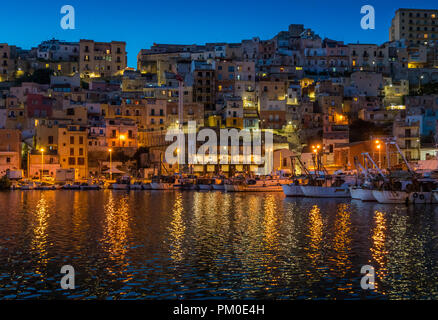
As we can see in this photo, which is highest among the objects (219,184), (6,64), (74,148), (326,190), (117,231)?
(6,64)

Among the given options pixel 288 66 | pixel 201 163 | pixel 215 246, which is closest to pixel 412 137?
pixel 201 163

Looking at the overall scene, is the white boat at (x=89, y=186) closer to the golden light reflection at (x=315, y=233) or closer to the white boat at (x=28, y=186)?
the white boat at (x=28, y=186)

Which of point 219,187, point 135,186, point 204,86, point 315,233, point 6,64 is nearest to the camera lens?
point 315,233

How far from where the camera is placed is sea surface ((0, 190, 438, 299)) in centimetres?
1700

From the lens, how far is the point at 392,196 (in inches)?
1908

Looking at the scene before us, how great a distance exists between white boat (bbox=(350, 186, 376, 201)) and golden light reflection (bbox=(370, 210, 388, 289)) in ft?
51.5

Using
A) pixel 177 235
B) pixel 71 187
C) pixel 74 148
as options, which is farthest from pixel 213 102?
pixel 177 235

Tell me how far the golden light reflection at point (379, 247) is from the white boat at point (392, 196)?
42.0 feet

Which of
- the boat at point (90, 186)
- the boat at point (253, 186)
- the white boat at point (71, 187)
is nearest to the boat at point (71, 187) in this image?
the white boat at point (71, 187)

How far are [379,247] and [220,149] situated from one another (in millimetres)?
62402

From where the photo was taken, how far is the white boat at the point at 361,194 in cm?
5172

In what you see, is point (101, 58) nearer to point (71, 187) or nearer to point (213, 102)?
point (213, 102)

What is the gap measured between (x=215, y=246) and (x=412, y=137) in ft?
190

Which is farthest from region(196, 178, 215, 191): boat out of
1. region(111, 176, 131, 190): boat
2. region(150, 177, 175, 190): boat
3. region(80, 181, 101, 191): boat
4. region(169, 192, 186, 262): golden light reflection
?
region(169, 192, 186, 262): golden light reflection
